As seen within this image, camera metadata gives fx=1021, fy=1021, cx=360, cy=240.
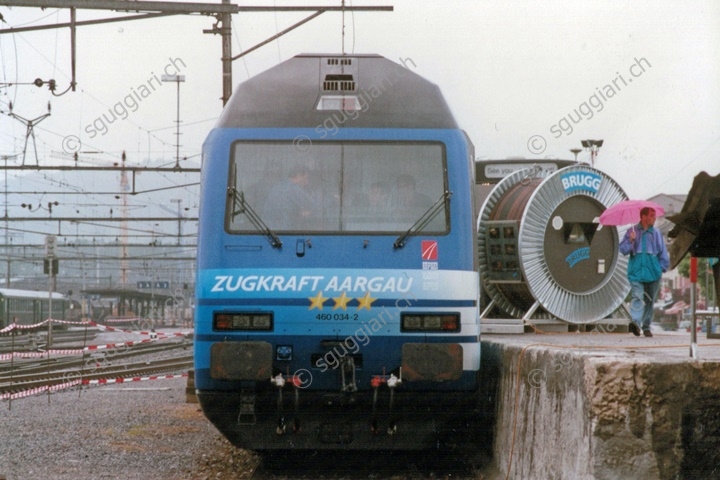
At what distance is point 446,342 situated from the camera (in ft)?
25.6

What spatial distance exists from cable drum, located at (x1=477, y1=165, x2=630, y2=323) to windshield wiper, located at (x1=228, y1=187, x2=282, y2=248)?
15.6 ft

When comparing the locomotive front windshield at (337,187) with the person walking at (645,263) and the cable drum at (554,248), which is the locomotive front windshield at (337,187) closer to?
the person walking at (645,263)

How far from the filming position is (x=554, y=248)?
1236 centimetres

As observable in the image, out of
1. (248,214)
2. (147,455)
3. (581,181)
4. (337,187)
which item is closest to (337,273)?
(337,187)

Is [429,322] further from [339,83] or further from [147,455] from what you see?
[147,455]

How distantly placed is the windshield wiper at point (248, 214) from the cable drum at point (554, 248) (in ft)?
15.6

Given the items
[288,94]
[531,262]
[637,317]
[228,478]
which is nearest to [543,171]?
[531,262]

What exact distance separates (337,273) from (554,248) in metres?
5.20

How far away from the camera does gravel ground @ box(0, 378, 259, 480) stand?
9016 millimetres

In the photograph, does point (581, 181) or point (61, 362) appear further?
point (61, 362)

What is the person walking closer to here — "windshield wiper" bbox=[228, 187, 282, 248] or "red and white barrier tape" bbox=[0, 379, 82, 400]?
"windshield wiper" bbox=[228, 187, 282, 248]

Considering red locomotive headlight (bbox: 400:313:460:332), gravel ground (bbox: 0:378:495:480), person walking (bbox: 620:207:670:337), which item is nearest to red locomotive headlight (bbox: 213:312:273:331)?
red locomotive headlight (bbox: 400:313:460:332)

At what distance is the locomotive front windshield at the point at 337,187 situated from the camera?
26.4 feet

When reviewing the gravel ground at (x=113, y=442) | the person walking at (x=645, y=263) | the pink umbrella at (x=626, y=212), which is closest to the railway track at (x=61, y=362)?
the gravel ground at (x=113, y=442)
